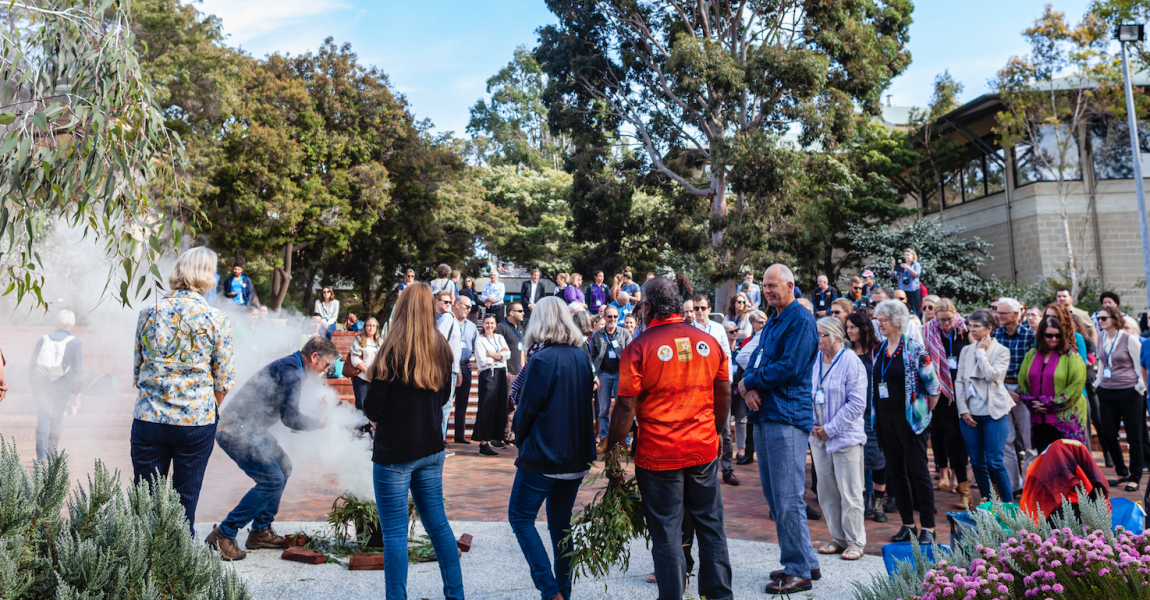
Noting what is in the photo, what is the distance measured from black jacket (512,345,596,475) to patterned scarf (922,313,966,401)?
333 centimetres

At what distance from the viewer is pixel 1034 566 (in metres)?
2.95

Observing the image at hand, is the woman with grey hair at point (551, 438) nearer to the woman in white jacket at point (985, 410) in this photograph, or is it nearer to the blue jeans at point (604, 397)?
the woman in white jacket at point (985, 410)

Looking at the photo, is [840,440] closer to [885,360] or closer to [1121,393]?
[885,360]

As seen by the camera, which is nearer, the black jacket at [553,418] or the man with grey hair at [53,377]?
the black jacket at [553,418]

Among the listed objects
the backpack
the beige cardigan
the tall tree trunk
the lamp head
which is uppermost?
the lamp head

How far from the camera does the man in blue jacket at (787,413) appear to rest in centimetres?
475

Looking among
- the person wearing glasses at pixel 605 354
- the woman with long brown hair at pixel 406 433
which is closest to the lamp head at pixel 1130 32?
the person wearing glasses at pixel 605 354

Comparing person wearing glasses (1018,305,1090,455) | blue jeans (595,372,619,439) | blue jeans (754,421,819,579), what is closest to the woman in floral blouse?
blue jeans (754,421,819,579)

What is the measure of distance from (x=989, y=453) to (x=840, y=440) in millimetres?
1886

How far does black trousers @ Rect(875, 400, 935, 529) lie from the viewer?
5.65 m

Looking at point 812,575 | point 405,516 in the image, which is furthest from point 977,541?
point 405,516

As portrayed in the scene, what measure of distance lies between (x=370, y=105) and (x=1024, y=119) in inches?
863

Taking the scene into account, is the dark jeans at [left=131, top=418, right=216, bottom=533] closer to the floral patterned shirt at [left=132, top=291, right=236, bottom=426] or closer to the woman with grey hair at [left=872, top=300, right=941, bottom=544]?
the floral patterned shirt at [left=132, top=291, right=236, bottom=426]

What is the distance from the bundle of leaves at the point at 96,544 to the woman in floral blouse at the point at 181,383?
82cm
